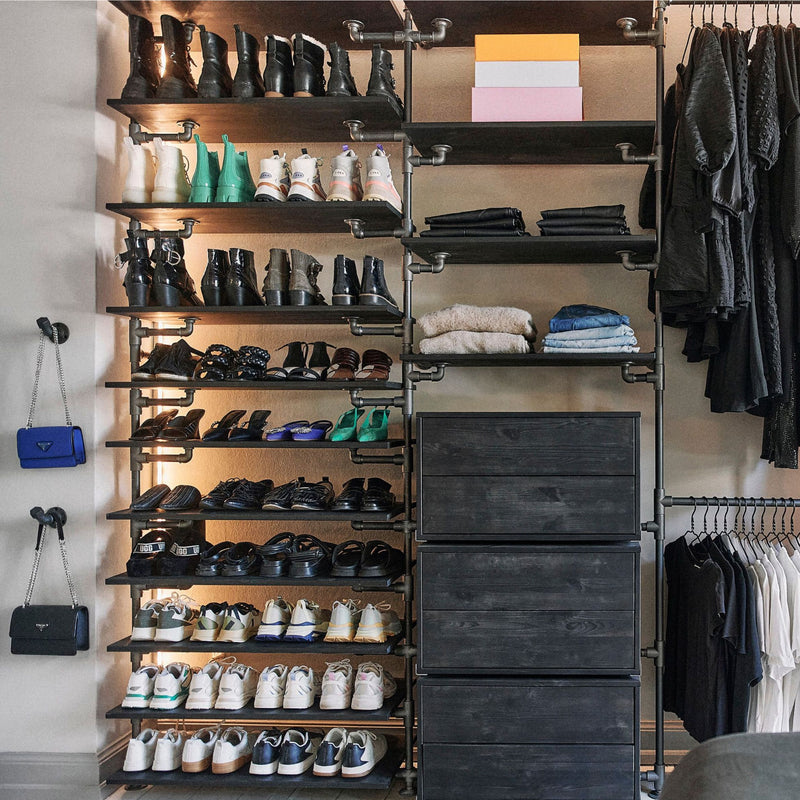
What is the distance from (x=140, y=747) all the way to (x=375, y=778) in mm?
749

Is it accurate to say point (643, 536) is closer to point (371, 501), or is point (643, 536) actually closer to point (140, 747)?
point (371, 501)

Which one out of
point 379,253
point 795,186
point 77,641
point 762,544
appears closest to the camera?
point 795,186

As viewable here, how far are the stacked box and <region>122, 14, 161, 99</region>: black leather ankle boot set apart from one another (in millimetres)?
1084

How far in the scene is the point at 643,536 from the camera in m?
2.81

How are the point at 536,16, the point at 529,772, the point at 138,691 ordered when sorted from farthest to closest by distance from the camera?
the point at 536,16 < the point at 138,691 < the point at 529,772

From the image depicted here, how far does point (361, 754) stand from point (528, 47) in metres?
2.31

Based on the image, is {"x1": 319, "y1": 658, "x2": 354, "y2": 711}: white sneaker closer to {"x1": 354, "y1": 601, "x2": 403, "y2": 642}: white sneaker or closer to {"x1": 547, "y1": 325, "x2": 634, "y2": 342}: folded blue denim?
{"x1": 354, "y1": 601, "x2": 403, "y2": 642}: white sneaker

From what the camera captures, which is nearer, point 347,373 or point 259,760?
point 259,760

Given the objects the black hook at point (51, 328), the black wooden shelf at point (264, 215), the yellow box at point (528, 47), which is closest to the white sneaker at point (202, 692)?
the black hook at point (51, 328)

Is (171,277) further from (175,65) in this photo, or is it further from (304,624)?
(304,624)

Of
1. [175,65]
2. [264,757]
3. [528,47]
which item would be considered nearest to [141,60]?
[175,65]

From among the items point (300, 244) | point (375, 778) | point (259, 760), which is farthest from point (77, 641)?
point (300, 244)

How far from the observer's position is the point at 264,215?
262 centimetres

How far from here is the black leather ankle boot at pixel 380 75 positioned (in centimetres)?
253
